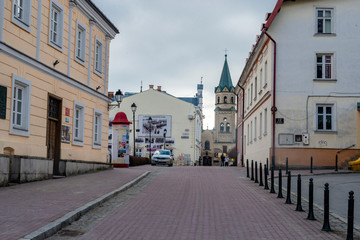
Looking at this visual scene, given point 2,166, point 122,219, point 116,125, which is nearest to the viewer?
point 122,219

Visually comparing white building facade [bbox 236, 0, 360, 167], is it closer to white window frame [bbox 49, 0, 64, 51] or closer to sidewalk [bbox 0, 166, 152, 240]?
white window frame [bbox 49, 0, 64, 51]

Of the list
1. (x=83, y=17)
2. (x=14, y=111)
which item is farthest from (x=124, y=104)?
(x=14, y=111)

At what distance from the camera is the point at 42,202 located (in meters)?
10.4

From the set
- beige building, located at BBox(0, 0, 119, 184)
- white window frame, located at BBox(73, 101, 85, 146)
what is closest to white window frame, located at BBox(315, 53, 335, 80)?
beige building, located at BBox(0, 0, 119, 184)

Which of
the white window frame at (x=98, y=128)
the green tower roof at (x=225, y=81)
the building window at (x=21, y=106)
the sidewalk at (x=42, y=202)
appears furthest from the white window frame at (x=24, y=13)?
the green tower roof at (x=225, y=81)

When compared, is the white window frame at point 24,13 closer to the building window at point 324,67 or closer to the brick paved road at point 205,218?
the brick paved road at point 205,218

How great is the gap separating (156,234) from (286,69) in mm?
20669

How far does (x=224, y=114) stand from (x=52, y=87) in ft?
348

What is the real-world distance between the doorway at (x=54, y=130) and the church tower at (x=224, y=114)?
103 meters

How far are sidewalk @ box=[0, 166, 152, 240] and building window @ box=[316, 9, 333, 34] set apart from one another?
17.0 meters

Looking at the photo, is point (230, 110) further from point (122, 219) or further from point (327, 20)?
point (122, 219)

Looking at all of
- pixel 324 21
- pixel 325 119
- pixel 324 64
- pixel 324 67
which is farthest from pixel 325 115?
pixel 324 21

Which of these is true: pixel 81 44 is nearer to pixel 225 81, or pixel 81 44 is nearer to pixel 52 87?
pixel 52 87

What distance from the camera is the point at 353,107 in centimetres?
2672
